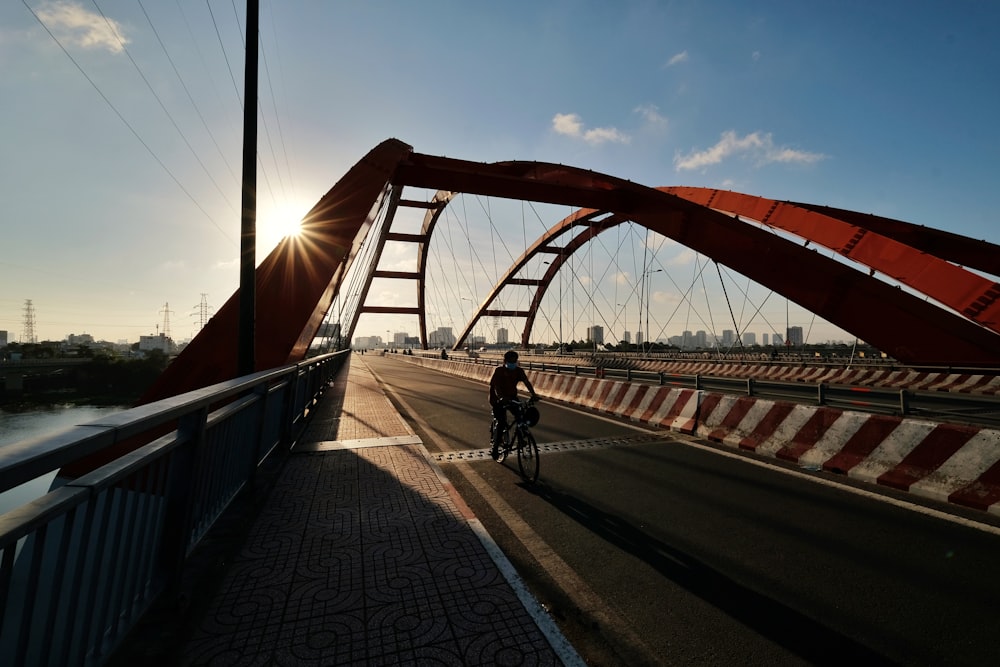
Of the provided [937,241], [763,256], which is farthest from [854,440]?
[937,241]

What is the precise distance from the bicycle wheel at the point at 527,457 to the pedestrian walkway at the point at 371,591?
3.56 ft

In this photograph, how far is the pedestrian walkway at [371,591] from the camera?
2365 millimetres

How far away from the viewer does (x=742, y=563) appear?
11.1ft

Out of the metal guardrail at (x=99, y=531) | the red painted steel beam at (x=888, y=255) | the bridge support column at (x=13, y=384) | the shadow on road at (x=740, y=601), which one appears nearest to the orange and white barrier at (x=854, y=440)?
the shadow on road at (x=740, y=601)

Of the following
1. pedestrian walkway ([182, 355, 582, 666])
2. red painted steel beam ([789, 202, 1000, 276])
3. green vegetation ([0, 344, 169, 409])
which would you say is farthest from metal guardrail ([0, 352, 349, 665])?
green vegetation ([0, 344, 169, 409])

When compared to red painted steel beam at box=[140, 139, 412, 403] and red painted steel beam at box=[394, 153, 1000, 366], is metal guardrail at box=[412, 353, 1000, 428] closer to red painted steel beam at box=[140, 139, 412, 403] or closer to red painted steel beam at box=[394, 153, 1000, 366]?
red painted steel beam at box=[394, 153, 1000, 366]

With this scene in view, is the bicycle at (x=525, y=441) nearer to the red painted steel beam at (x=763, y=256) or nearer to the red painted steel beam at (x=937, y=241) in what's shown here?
the red painted steel beam at (x=763, y=256)

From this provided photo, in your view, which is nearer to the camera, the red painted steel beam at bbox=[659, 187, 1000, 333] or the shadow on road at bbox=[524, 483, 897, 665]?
the shadow on road at bbox=[524, 483, 897, 665]

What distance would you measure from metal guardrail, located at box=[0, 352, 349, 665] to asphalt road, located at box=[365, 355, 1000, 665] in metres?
2.18

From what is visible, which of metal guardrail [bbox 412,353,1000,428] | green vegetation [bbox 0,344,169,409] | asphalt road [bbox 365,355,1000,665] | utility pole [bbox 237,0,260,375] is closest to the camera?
asphalt road [bbox 365,355,1000,665]

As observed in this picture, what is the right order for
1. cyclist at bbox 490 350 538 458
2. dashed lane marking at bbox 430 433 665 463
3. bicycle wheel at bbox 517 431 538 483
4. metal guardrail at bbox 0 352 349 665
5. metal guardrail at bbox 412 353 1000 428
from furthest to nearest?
metal guardrail at bbox 412 353 1000 428
dashed lane marking at bbox 430 433 665 463
cyclist at bbox 490 350 538 458
bicycle wheel at bbox 517 431 538 483
metal guardrail at bbox 0 352 349 665

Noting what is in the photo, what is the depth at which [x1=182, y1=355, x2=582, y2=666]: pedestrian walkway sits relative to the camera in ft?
7.76

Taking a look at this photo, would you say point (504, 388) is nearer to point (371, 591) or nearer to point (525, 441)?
point (525, 441)

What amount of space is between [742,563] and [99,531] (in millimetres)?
3814
